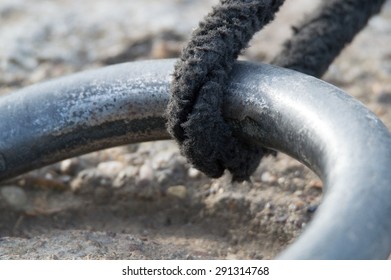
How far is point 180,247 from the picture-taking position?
143 centimetres

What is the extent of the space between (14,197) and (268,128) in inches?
24.3

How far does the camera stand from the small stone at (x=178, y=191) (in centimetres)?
161

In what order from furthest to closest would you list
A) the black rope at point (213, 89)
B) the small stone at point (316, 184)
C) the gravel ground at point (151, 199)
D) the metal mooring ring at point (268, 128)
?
the small stone at point (316, 184) → the gravel ground at point (151, 199) → the black rope at point (213, 89) → the metal mooring ring at point (268, 128)

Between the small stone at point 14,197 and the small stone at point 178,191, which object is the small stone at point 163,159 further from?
the small stone at point 14,197

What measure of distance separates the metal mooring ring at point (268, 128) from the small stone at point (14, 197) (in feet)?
0.75

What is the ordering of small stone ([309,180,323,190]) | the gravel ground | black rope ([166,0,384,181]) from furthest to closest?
small stone ([309,180,323,190]) < the gravel ground < black rope ([166,0,384,181])

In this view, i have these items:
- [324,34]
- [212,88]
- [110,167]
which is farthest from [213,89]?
[110,167]

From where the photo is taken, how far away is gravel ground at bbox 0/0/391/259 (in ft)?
4.54

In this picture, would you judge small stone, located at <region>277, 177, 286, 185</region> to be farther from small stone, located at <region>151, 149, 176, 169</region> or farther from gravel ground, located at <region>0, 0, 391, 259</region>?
small stone, located at <region>151, 149, 176, 169</region>

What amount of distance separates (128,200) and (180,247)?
23 cm

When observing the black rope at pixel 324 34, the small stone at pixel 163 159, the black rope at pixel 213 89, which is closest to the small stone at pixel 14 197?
the small stone at pixel 163 159

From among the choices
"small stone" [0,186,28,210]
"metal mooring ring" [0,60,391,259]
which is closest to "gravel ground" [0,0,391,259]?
"small stone" [0,186,28,210]

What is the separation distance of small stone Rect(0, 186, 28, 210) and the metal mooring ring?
23 cm

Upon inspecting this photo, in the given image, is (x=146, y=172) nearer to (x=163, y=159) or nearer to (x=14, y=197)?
(x=163, y=159)
